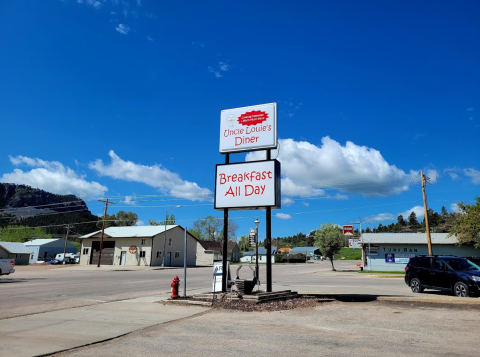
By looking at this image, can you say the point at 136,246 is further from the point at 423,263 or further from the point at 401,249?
the point at 423,263

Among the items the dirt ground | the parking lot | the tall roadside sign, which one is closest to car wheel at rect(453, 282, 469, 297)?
the parking lot

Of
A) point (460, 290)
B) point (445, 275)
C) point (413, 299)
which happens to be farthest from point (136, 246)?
point (413, 299)

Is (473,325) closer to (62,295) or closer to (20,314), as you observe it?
(20,314)

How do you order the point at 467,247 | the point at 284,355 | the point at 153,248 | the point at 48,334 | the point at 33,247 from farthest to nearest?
the point at 33,247, the point at 153,248, the point at 467,247, the point at 48,334, the point at 284,355

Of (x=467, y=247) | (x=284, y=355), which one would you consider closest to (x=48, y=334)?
(x=284, y=355)

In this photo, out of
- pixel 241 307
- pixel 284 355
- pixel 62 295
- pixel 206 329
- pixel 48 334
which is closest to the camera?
pixel 284 355

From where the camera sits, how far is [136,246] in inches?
2206

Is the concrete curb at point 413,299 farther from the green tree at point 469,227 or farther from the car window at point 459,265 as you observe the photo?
the green tree at point 469,227

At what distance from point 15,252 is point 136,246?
87.9 feet

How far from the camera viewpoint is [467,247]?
36031 millimetres

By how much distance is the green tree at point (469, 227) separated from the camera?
33312 mm

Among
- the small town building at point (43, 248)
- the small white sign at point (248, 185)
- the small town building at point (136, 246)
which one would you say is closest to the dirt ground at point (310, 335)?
the small white sign at point (248, 185)

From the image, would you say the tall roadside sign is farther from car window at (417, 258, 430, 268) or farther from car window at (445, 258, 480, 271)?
car window at (445, 258, 480, 271)

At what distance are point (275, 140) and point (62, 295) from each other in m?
11.2
